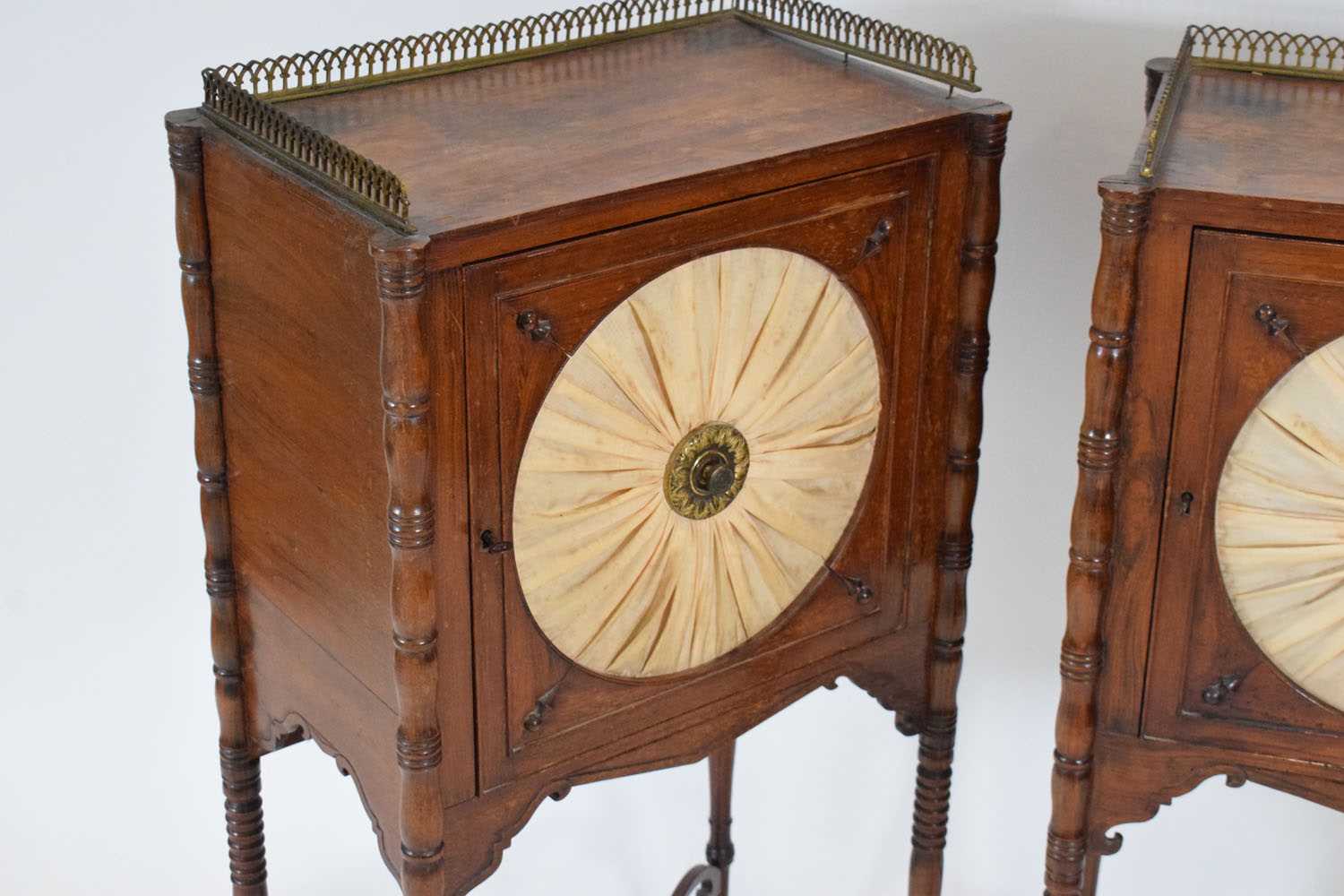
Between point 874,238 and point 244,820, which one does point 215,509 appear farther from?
point 874,238

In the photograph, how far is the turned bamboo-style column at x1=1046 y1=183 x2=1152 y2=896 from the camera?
2.37 metres

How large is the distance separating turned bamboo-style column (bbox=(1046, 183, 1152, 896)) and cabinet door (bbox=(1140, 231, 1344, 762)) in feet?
0.22

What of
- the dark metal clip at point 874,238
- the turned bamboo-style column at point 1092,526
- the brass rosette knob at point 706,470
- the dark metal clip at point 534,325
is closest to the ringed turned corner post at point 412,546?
the dark metal clip at point 534,325

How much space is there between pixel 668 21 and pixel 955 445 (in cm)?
69

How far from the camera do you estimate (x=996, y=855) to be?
3656 millimetres

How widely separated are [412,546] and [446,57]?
1.05 m

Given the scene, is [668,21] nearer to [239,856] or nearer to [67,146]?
[67,146]

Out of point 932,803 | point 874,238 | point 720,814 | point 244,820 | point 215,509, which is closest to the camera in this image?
point 874,238

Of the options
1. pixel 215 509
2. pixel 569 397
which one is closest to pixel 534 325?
pixel 569 397

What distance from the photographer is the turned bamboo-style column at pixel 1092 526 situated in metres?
2.37

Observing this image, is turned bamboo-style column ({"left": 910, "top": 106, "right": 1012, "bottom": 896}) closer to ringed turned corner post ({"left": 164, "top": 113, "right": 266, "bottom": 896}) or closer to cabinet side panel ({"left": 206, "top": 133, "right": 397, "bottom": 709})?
cabinet side panel ({"left": 206, "top": 133, "right": 397, "bottom": 709})

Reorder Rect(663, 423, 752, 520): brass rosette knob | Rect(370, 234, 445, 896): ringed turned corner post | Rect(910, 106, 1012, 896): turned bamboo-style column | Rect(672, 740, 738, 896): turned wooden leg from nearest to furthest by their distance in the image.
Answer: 1. Rect(370, 234, 445, 896): ringed turned corner post
2. Rect(663, 423, 752, 520): brass rosette knob
3. Rect(910, 106, 1012, 896): turned bamboo-style column
4. Rect(672, 740, 738, 896): turned wooden leg

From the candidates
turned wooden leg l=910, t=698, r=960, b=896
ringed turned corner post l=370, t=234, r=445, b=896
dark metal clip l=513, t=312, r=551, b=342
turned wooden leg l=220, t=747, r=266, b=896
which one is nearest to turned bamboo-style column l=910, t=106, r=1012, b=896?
turned wooden leg l=910, t=698, r=960, b=896

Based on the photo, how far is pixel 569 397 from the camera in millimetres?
2373
